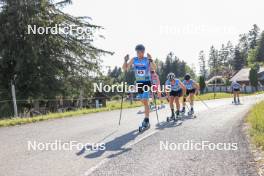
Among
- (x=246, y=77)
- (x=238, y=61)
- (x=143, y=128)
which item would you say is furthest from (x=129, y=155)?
(x=238, y=61)

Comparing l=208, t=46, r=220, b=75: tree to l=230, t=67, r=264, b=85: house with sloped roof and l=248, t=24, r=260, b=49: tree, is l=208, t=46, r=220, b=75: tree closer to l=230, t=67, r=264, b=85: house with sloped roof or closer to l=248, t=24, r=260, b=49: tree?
l=248, t=24, r=260, b=49: tree

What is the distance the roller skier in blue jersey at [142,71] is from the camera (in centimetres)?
1105

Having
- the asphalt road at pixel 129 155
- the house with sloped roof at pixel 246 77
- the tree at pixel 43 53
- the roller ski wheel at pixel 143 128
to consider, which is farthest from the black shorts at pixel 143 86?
the house with sloped roof at pixel 246 77

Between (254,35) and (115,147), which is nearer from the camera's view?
(115,147)

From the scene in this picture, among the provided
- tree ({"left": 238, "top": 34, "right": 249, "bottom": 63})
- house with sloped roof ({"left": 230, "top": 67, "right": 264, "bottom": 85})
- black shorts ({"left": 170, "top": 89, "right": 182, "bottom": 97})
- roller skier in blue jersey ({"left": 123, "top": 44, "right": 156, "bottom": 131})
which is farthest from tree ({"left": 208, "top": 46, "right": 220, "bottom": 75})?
roller skier in blue jersey ({"left": 123, "top": 44, "right": 156, "bottom": 131})

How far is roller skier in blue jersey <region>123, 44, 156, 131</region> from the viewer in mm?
11055

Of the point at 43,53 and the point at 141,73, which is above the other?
the point at 43,53

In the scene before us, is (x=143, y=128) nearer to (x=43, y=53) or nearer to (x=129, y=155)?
(x=129, y=155)

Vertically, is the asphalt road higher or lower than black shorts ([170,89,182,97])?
lower

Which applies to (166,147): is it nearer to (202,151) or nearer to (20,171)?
(202,151)

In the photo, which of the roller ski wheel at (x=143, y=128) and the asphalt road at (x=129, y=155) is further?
the roller ski wheel at (x=143, y=128)

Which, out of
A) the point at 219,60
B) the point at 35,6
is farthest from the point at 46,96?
the point at 219,60

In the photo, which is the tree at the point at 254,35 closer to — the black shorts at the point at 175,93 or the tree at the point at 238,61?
the tree at the point at 238,61

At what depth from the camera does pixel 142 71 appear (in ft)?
36.6
